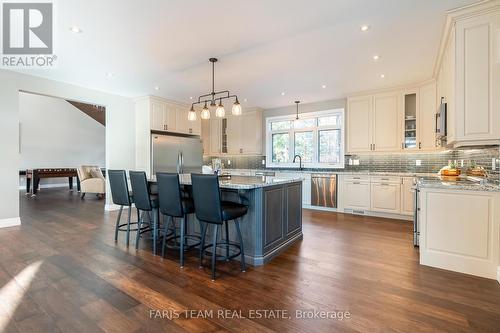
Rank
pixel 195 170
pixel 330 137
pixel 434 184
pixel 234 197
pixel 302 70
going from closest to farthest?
pixel 434 184, pixel 234 197, pixel 302 70, pixel 330 137, pixel 195 170

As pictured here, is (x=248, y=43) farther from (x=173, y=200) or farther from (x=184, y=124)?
(x=184, y=124)

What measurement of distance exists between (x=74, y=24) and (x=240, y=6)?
6.06 ft

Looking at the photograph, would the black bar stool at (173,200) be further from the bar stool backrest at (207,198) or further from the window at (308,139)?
the window at (308,139)

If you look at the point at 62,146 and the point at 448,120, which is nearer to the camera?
the point at 448,120

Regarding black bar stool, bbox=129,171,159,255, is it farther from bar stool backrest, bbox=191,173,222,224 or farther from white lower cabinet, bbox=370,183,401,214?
white lower cabinet, bbox=370,183,401,214

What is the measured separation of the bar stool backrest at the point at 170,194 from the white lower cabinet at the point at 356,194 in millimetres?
3881

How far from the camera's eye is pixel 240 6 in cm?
239

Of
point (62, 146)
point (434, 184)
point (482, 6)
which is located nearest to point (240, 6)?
point (482, 6)

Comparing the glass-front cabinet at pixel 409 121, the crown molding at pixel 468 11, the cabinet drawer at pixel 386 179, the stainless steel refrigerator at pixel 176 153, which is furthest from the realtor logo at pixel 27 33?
the glass-front cabinet at pixel 409 121

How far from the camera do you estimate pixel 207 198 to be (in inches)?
94.9

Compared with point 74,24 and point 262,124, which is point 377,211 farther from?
point 74,24

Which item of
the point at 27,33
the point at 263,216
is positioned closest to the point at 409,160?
the point at 263,216

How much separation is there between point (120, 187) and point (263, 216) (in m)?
1.99

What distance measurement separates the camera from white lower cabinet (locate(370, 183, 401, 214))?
481 centimetres
